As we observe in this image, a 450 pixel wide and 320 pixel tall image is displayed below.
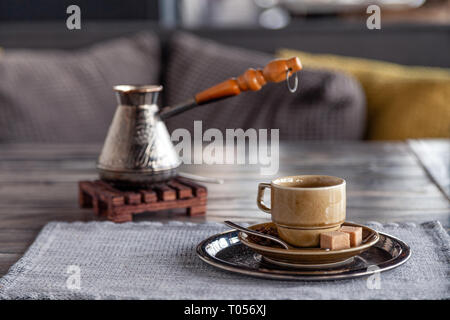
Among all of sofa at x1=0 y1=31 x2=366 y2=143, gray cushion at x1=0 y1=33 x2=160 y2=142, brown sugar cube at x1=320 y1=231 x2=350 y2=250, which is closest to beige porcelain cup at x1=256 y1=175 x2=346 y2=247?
brown sugar cube at x1=320 y1=231 x2=350 y2=250

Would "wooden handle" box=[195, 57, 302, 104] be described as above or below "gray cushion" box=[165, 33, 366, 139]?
above

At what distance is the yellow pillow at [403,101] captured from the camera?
1969mm

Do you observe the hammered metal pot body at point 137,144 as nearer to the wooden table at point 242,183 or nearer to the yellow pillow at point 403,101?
the wooden table at point 242,183

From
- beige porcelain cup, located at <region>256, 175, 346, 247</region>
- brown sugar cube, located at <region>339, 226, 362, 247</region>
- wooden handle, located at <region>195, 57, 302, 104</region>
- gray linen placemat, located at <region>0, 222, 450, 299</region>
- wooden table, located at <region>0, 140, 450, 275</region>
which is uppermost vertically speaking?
wooden handle, located at <region>195, 57, 302, 104</region>

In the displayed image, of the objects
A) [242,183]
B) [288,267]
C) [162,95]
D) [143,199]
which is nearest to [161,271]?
[288,267]

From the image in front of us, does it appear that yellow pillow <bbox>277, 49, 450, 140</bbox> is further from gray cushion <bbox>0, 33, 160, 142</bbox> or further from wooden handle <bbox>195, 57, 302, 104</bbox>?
wooden handle <bbox>195, 57, 302, 104</bbox>

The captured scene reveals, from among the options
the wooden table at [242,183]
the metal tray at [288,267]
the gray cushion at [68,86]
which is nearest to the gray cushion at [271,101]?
the gray cushion at [68,86]

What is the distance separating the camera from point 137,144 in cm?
92

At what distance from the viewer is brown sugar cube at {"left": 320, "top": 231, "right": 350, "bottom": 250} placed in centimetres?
65

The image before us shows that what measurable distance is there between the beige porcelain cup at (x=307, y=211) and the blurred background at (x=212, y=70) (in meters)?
1.32

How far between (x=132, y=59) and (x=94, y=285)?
6.17ft

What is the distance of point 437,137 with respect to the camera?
1983mm

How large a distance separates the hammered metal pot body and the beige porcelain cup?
28cm

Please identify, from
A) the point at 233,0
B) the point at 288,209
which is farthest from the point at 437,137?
the point at 233,0
